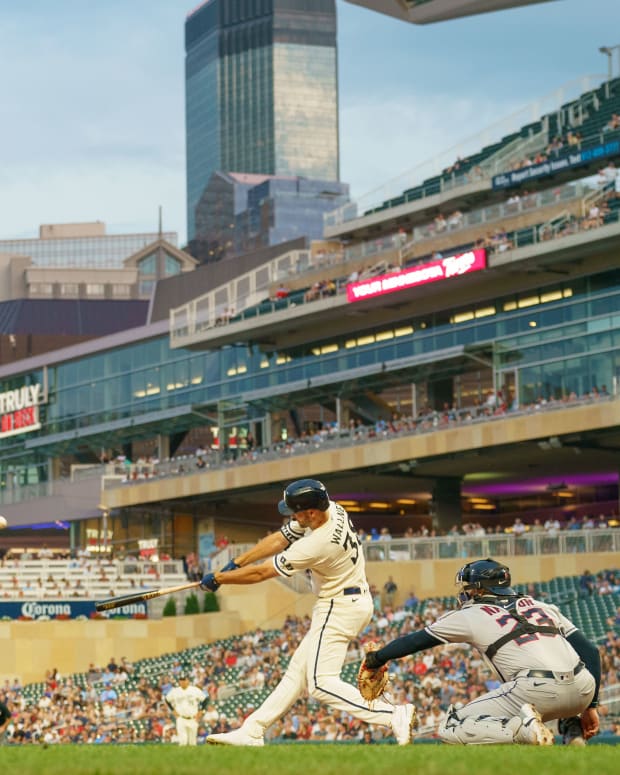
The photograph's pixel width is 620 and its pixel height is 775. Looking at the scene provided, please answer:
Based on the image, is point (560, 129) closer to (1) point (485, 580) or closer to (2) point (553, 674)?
(1) point (485, 580)

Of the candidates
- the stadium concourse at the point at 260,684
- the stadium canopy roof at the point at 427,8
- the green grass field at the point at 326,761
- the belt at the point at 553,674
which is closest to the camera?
the green grass field at the point at 326,761

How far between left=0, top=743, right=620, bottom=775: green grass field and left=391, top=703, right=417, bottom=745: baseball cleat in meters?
0.31

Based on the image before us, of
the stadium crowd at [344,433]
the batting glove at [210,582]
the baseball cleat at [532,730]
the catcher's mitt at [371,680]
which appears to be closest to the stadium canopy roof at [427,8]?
the stadium crowd at [344,433]

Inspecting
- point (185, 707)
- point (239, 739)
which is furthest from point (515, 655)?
point (185, 707)

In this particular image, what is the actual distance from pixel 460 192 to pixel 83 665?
2263 cm

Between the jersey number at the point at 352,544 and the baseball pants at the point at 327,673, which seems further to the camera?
the jersey number at the point at 352,544

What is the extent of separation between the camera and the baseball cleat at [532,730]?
9273 mm

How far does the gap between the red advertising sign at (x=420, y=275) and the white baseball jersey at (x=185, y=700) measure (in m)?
27.4

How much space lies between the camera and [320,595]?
10.8m

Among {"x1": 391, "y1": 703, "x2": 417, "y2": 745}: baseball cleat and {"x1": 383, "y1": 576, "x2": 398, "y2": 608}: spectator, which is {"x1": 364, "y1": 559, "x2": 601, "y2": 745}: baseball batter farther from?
{"x1": 383, "y1": 576, "x2": 398, "y2": 608}: spectator

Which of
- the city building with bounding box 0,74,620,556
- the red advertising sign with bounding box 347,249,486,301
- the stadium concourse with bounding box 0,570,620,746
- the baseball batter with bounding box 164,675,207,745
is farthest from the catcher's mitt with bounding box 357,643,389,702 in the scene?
the red advertising sign with bounding box 347,249,486,301

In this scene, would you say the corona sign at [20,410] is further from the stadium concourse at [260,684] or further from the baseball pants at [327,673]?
the baseball pants at [327,673]

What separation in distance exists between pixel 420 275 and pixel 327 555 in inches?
1514

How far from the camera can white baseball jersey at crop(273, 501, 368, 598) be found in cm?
1045
